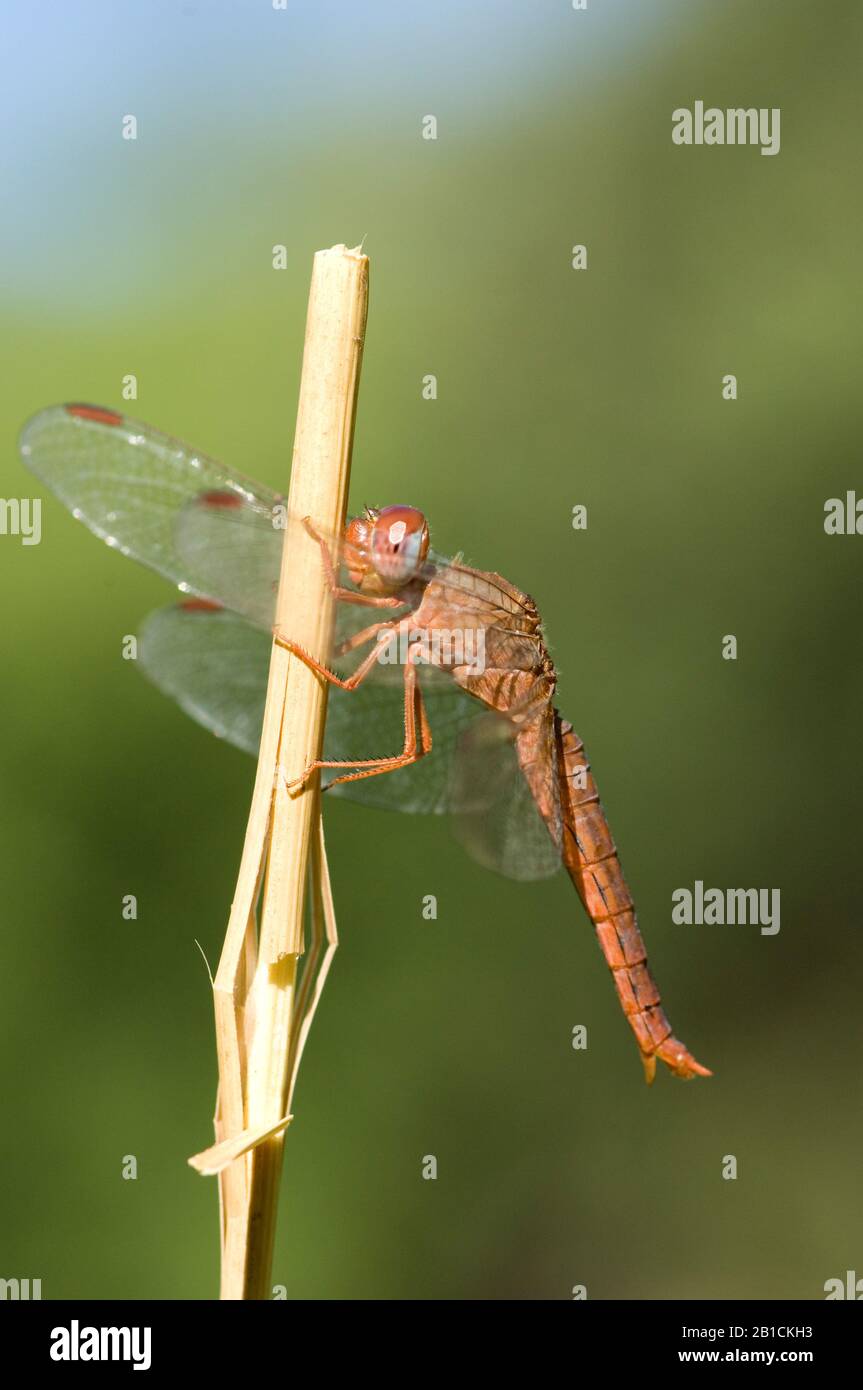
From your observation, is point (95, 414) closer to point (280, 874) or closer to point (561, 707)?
point (280, 874)

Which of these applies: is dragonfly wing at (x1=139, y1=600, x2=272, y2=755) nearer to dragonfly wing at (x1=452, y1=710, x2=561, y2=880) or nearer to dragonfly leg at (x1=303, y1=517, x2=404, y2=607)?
dragonfly leg at (x1=303, y1=517, x2=404, y2=607)

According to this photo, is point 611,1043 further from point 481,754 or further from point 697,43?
point 697,43

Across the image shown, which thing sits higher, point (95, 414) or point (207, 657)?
point (95, 414)

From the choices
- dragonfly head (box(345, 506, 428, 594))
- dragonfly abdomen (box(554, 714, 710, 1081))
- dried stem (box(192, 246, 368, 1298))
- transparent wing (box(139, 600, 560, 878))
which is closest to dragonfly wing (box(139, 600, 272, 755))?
transparent wing (box(139, 600, 560, 878))

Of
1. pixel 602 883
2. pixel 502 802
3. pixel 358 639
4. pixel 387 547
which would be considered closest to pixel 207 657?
pixel 358 639

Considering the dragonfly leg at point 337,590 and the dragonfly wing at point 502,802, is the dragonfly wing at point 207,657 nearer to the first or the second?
the dragonfly leg at point 337,590

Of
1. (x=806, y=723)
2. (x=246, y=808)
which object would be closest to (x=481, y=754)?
(x=246, y=808)
